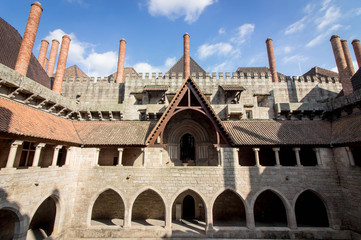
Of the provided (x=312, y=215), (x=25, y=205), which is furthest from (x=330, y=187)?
(x=25, y=205)

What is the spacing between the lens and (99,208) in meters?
14.4

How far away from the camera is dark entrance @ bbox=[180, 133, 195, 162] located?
15628 mm

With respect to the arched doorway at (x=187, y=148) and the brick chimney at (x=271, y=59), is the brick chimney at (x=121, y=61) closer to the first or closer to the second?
the arched doorway at (x=187, y=148)

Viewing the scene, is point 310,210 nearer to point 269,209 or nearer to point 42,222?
point 269,209

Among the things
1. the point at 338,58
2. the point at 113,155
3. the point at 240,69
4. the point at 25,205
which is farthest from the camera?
the point at 240,69

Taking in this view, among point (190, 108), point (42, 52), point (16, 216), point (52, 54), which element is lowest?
point (16, 216)

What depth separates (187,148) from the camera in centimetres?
1585

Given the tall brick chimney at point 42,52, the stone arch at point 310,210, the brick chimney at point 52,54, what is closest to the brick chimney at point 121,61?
the brick chimney at point 52,54

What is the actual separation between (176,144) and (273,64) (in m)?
16.3

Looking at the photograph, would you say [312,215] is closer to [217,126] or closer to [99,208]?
[217,126]

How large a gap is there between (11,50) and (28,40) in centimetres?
588

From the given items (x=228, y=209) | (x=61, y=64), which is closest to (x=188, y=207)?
(x=228, y=209)

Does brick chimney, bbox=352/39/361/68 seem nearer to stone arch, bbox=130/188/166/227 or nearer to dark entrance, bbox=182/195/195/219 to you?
dark entrance, bbox=182/195/195/219

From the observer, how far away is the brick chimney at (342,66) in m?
16.0
